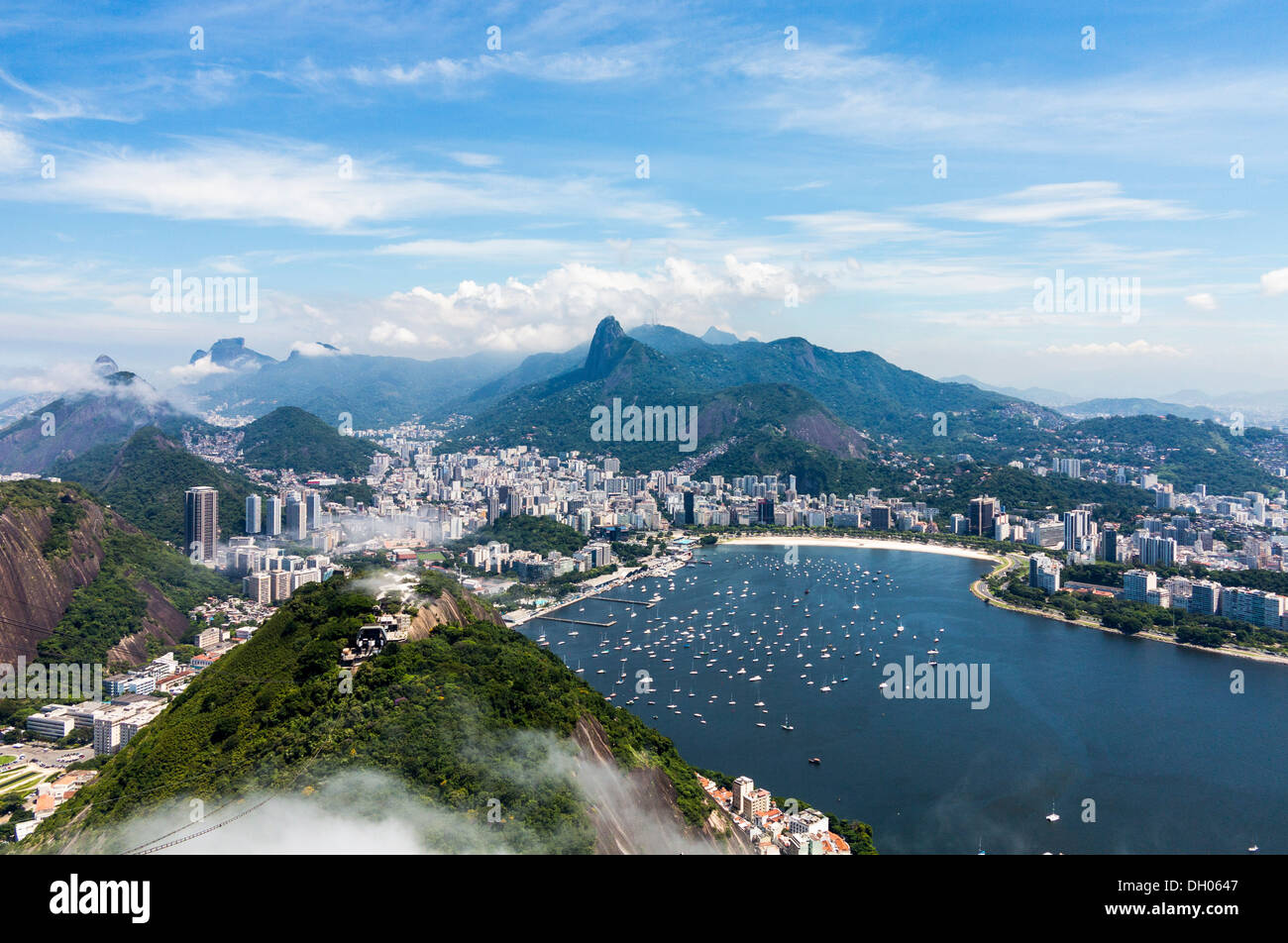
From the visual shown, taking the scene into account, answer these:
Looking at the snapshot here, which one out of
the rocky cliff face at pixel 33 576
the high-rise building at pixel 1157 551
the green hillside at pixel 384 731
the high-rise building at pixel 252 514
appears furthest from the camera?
the high-rise building at pixel 252 514

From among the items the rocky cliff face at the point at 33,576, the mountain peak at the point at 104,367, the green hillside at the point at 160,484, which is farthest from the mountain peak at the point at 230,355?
the rocky cliff face at the point at 33,576

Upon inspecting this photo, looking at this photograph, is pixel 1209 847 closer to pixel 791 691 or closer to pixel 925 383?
pixel 791 691

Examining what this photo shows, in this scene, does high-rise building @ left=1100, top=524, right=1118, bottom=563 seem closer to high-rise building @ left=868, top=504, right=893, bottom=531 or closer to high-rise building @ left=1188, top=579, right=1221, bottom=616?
high-rise building @ left=1188, top=579, right=1221, bottom=616

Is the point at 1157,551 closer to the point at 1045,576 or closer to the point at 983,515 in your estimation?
the point at 1045,576

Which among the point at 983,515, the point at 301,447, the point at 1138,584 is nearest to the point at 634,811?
the point at 1138,584

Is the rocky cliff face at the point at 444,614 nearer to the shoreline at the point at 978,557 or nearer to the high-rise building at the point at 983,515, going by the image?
the shoreline at the point at 978,557

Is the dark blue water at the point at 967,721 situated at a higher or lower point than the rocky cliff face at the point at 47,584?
lower
